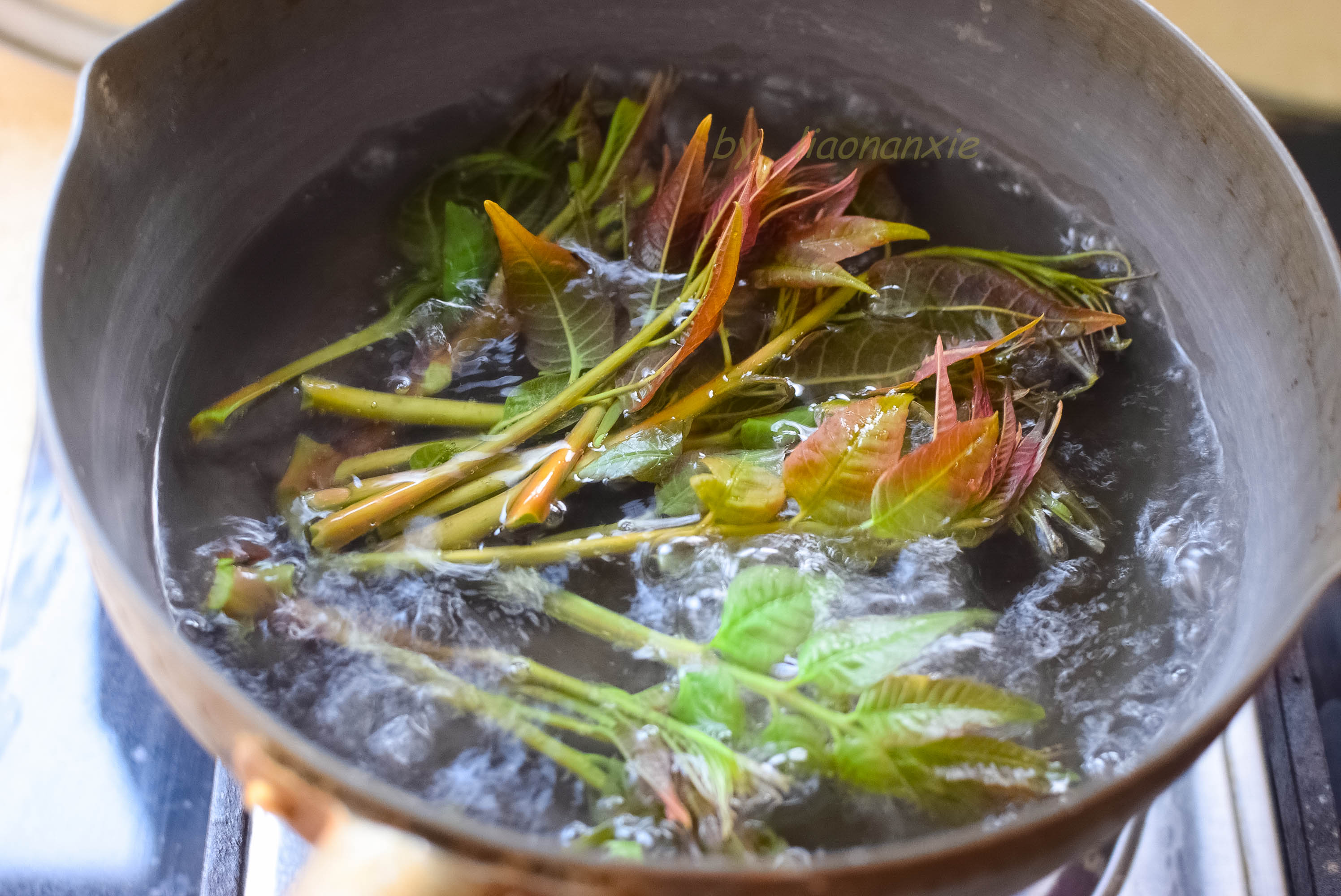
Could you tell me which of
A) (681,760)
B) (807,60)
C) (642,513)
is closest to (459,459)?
(642,513)

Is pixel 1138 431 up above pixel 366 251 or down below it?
below

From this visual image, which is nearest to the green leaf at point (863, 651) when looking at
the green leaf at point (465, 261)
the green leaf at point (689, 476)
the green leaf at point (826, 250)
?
the green leaf at point (689, 476)

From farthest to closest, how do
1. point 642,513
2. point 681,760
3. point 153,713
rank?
point 153,713 < point 642,513 < point 681,760

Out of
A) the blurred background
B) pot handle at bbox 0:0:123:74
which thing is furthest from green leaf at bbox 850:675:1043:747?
pot handle at bbox 0:0:123:74

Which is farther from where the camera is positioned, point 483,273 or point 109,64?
point 483,273

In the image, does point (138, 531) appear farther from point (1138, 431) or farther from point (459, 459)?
point (1138, 431)

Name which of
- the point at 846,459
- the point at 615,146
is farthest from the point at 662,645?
the point at 615,146

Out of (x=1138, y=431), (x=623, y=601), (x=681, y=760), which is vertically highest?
(x=1138, y=431)

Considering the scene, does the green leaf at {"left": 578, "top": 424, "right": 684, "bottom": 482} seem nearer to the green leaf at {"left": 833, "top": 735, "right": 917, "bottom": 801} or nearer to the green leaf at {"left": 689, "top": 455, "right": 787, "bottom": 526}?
the green leaf at {"left": 689, "top": 455, "right": 787, "bottom": 526}
